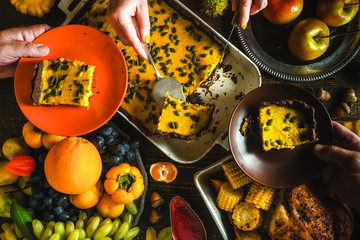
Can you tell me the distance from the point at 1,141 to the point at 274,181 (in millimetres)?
2388

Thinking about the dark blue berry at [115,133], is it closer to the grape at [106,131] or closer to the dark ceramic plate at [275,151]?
the grape at [106,131]

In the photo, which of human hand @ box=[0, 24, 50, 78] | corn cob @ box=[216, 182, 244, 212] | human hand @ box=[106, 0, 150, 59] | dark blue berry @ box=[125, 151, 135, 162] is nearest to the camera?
human hand @ box=[106, 0, 150, 59]

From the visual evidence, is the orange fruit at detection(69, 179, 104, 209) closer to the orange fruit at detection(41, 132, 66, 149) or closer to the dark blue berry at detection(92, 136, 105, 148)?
the dark blue berry at detection(92, 136, 105, 148)

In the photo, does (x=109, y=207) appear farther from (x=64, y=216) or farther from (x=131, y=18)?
(x=131, y=18)

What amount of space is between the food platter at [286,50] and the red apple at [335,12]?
0.10 meters

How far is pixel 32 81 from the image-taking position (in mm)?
1983

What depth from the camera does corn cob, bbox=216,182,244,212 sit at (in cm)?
214

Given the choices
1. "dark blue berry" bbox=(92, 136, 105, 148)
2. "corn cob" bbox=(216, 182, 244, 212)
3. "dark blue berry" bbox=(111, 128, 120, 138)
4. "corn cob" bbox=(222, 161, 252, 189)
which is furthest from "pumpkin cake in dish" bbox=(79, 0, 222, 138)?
"corn cob" bbox=(216, 182, 244, 212)

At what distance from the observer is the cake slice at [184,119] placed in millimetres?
2143

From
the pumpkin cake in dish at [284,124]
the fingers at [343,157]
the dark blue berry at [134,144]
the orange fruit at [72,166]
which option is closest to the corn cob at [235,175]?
the pumpkin cake in dish at [284,124]

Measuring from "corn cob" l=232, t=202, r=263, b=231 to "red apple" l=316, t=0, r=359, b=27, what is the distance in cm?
160

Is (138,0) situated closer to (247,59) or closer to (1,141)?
(247,59)

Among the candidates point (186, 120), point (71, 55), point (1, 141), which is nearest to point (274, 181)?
point (186, 120)

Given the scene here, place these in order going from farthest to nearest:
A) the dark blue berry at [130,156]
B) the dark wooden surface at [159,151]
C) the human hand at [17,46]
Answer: the dark wooden surface at [159,151] < the dark blue berry at [130,156] < the human hand at [17,46]
